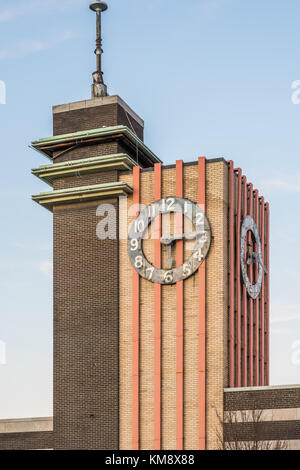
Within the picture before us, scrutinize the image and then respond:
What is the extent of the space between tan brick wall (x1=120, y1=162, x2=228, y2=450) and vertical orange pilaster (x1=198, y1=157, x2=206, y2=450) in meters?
0.22

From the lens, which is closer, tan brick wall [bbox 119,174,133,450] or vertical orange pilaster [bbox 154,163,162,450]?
vertical orange pilaster [bbox 154,163,162,450]

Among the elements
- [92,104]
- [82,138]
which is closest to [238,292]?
[82,138]

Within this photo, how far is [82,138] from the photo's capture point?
141 feet

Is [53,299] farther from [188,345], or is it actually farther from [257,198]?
[257,198]

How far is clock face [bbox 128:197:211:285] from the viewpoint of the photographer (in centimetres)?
3994

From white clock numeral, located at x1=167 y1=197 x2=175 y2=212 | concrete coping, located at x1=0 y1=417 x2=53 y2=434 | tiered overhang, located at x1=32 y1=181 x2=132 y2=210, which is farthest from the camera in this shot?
concrete coping, located at x1=0 y1=417 x2=53 y2=434

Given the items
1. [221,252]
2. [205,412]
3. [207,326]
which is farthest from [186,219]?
[205,412]

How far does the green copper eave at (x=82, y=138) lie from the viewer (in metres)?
42.2

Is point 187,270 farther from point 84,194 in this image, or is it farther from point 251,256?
point 84,194

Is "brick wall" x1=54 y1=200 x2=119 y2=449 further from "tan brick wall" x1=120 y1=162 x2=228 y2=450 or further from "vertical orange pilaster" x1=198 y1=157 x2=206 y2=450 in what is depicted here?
"vertical orange pilaster" x1=198 y1=157 x2=206 y2=450

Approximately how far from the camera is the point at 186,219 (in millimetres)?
40562

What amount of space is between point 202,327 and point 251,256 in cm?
584

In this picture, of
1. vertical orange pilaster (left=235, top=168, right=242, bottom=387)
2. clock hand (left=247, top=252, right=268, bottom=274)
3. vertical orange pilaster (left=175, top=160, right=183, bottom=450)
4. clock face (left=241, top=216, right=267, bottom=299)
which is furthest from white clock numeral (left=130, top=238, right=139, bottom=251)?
clock hand (left=247, top=252, right=268, bottom=274)

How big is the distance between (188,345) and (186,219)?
577cm
